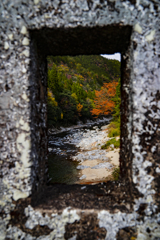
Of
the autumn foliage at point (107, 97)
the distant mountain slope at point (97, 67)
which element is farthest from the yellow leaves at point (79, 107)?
the distant mountain slope at point (97, 67)

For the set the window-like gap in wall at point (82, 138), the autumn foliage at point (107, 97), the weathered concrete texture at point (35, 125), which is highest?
the weathered concrete texture at point (35, 125)

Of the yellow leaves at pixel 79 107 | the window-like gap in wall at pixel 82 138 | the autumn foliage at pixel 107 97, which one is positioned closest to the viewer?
the window-like gap in wall at pixel 82 138

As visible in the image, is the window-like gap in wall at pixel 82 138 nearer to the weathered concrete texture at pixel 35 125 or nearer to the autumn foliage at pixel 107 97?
the autumn foliage at pixel 107 97

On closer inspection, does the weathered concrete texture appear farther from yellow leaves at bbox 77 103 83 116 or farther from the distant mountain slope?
the distant mountain slope

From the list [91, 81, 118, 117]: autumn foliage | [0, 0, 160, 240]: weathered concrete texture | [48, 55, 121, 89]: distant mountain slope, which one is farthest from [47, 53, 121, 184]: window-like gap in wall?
[48, 55, 121, 89]: distant mountain slope

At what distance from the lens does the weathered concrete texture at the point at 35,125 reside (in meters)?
1.18

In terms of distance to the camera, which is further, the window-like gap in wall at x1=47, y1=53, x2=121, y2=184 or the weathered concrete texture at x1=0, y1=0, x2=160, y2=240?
the window-like gap in wall at x1=47, y1=53, x2=121, y2=184

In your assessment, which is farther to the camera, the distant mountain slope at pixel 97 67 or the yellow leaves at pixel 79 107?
the distant mountain slope at pixel 97 67

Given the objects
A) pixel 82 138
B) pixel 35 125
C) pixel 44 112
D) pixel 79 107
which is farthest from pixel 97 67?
pixel 35 125

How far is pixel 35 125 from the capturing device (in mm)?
1344

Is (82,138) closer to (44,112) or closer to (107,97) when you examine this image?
(107,97)

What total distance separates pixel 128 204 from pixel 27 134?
3.42ft

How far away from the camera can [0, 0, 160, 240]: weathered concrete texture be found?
1.18 meters

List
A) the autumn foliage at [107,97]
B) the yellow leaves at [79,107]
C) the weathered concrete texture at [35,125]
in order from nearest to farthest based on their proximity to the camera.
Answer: the weathered concrete texture at [35,125] → the autumn foliage at [107,97] → the yellow leaves at [79,107]
